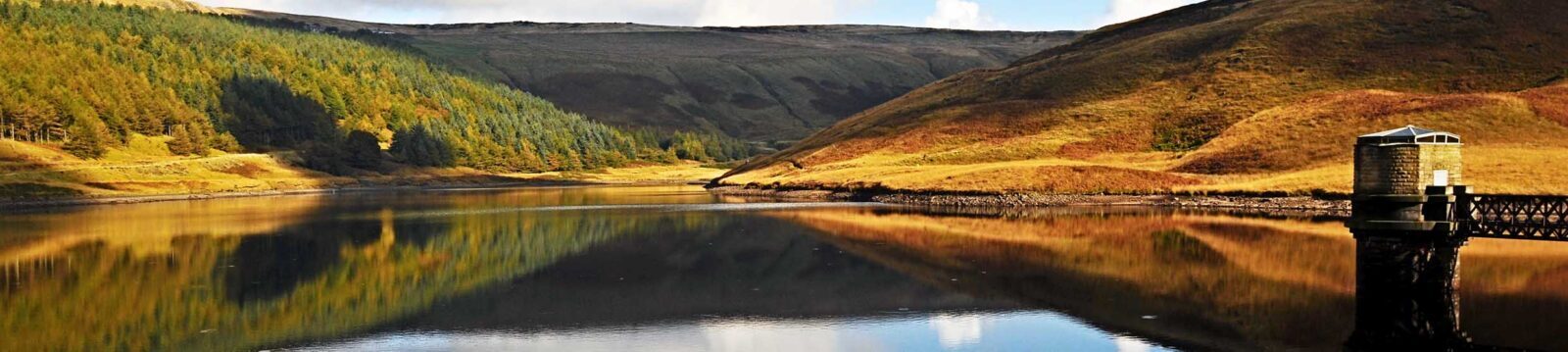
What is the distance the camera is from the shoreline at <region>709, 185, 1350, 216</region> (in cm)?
9750

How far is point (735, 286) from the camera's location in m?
55.2

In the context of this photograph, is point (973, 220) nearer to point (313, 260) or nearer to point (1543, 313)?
point (313, 260)

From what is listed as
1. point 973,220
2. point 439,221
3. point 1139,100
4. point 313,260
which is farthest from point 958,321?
point 1139,100

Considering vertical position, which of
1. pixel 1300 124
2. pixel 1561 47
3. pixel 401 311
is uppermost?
pixel 1561 47

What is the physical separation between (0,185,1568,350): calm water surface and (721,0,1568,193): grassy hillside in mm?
29835

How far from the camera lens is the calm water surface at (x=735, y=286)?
40.9 metres

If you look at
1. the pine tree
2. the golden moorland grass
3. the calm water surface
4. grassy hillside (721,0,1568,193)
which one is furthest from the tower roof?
the pine tree

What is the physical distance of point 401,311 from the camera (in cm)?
4728

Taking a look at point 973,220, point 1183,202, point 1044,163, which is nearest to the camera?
point 973,220

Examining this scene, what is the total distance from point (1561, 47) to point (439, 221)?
132 metres

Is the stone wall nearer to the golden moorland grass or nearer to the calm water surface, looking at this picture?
the calm water surface

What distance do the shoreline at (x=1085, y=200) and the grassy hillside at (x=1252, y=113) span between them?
1.95 meters

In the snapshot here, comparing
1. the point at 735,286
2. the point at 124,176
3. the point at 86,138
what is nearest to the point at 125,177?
the point at 124,176

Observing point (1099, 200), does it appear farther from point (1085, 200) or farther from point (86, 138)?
point (86, 138)
